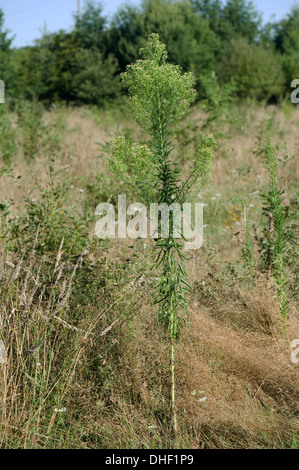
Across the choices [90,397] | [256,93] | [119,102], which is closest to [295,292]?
[90,397]

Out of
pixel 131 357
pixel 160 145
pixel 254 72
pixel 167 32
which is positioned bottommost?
pixel 131 357

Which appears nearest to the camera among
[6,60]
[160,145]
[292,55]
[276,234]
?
[160,145]

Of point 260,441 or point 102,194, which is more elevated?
point 102,194

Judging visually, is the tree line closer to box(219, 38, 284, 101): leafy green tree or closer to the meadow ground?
box(219, 38, 284, 101): leafy green tree

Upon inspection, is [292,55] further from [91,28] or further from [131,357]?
[131,357]

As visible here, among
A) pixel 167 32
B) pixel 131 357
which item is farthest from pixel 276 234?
pixel 167 32

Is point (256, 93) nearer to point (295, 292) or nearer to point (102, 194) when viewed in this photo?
point (102, 194)

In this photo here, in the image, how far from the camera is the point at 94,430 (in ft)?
7.71

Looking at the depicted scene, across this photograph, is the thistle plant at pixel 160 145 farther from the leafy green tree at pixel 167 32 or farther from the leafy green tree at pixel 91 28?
the leafy green tree at pixel 91 28

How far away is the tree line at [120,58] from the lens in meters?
16.5

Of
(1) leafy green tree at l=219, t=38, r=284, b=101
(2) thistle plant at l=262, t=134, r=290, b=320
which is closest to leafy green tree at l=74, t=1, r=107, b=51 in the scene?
(1) leafy green tree at l=219, t=38, r=284, b=101

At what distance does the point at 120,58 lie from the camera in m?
18.1

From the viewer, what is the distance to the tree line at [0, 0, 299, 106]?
16.5 metres
